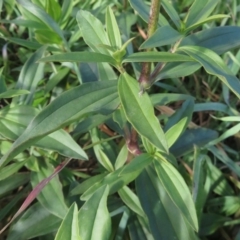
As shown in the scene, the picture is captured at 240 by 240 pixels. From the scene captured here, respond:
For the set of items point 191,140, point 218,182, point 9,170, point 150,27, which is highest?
point 150,27

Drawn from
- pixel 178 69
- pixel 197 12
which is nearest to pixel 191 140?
pixel 178 69

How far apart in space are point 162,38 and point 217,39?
0.58 feet

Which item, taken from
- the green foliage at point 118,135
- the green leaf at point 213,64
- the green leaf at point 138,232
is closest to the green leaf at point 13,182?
the green foliage at point 118,135

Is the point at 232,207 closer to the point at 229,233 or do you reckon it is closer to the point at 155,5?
the point at 229,233

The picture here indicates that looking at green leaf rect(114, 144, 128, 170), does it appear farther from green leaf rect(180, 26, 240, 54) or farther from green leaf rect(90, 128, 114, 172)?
green leaf rect(180, 26, 240, 54)

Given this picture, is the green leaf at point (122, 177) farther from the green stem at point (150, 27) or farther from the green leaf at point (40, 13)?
the green leaf at point (40, 13)

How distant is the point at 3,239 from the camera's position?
3.06 ft

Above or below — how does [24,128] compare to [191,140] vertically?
above

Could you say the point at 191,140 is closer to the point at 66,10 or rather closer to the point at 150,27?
the point at 150,27

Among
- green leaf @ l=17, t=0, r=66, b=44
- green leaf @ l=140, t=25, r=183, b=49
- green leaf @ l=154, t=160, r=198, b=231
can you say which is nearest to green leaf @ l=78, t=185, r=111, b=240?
green leaf @ l=154, t=160, r=198, b=231

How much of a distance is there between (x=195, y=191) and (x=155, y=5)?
15.1 inches

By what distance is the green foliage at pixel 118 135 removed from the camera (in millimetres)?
672

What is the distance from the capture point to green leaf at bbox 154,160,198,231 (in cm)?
72

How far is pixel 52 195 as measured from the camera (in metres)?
0.87
